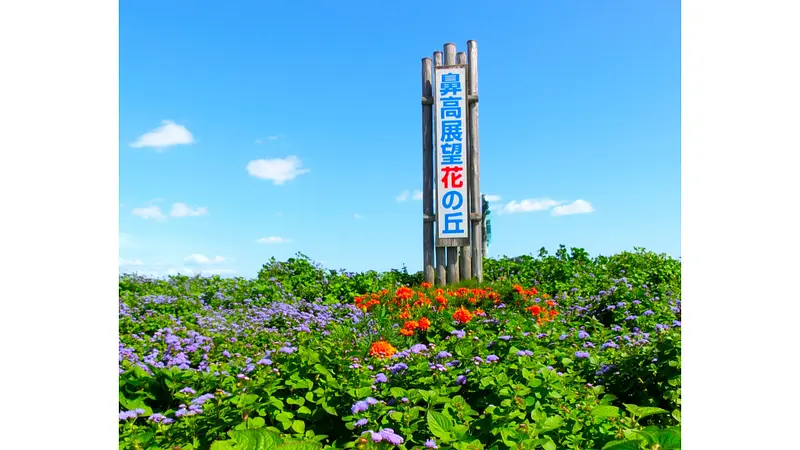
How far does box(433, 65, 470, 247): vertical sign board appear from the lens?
803 cm

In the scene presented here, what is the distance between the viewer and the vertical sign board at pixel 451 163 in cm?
Result: 803

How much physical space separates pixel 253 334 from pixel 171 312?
1.65 meters

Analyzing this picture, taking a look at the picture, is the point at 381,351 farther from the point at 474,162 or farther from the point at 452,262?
the point at 474,162

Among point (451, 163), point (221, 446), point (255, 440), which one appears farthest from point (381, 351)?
point (451, 163)

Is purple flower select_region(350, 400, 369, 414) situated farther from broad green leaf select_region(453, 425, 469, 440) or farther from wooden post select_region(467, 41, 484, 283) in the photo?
wooden post select_region(467, 41, 484, 283)

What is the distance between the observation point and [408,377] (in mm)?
3055

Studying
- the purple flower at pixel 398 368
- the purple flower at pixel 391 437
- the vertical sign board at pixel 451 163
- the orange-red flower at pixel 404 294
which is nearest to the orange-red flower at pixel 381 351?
the purple flower at pixel 398 368

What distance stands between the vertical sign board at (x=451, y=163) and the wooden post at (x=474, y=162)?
0.43ft

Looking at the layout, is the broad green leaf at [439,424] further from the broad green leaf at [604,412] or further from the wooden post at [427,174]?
the wooden post at [427,174]

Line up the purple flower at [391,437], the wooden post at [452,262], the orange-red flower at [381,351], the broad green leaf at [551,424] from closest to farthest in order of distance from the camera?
the purple flower at [391,437], the broad green leaf at [551,424], the orange-red flower at [381,351], the wooden post at [452,262]

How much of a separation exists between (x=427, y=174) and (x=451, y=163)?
0.39 meters

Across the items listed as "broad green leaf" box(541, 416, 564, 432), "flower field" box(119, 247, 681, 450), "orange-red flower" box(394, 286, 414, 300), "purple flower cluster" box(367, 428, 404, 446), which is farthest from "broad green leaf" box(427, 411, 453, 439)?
"orange-red flower" box(394, 286, 414, 300)
